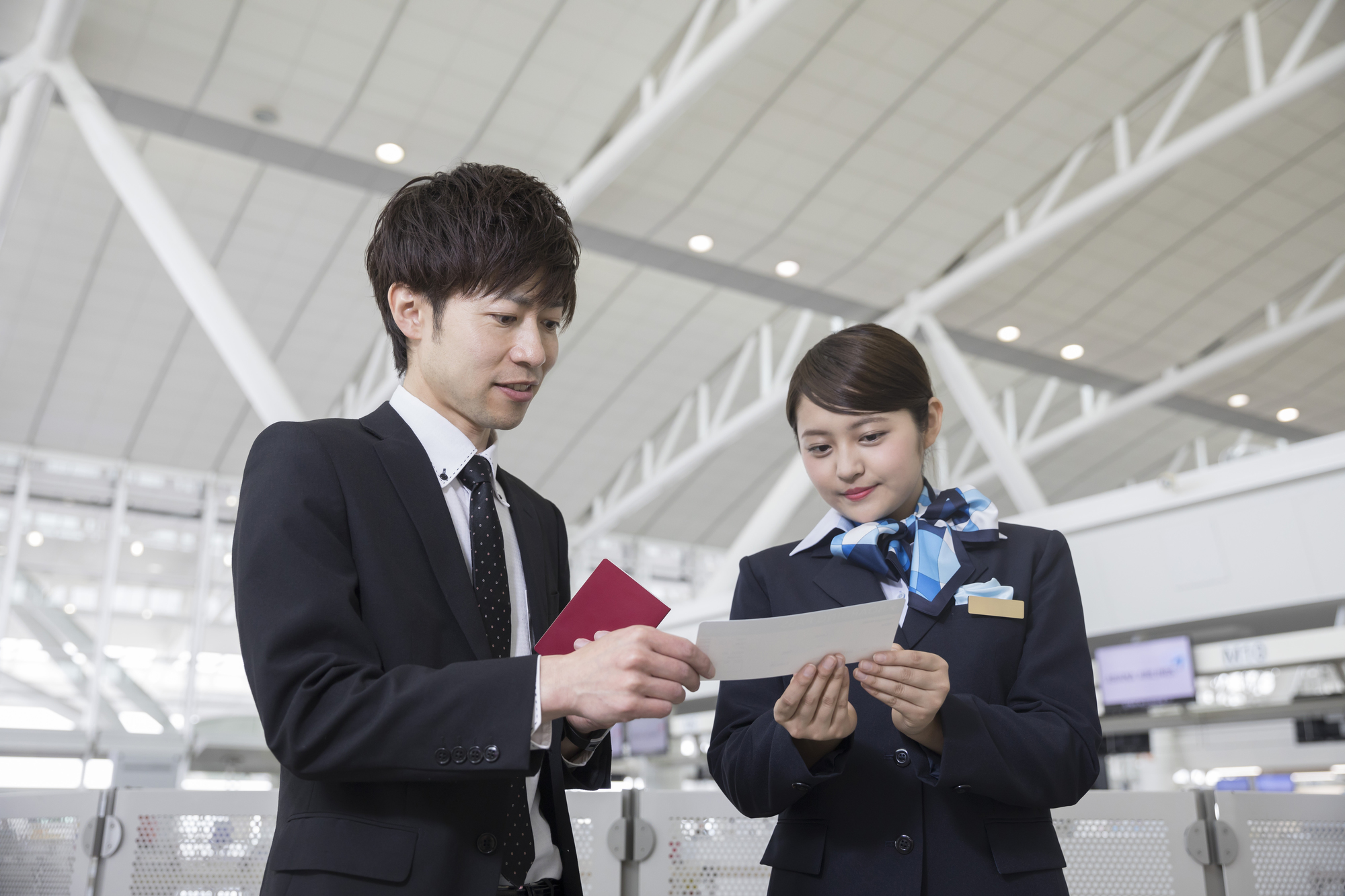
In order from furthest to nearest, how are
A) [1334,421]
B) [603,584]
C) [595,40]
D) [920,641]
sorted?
[1334,421]
[595,40]
[920,641]
[603,584]

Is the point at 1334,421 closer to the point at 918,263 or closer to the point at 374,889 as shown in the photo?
the point at 918,263

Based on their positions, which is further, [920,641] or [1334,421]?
[1334,421]

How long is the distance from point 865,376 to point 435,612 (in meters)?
1.00

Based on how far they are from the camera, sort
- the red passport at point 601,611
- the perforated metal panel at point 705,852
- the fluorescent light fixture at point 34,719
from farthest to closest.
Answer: the fluorescent light fixture at point 34,719 < the perforated metal panel at point 705,852 < the red passport at point 601,611

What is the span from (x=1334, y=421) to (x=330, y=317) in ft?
71.0

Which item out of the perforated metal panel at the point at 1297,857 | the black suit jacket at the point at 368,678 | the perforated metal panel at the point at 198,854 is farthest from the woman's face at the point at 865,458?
the perforated metal panel at the point at 198,854

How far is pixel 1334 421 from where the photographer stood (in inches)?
949

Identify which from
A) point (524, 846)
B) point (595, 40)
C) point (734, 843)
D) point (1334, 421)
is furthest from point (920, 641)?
point (1334, 421)

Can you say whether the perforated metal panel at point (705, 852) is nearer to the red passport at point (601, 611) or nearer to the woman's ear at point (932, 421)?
the woman's ear at point (932, 421)

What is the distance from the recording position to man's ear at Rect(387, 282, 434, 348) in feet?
6.48

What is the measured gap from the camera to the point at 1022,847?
76.0 inches

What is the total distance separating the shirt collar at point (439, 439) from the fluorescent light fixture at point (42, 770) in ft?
69.7

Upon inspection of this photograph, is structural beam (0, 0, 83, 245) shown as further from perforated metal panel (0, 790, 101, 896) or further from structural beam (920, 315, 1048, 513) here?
structural beam (920, 315, 1048, 513)

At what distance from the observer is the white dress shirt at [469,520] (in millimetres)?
1854
